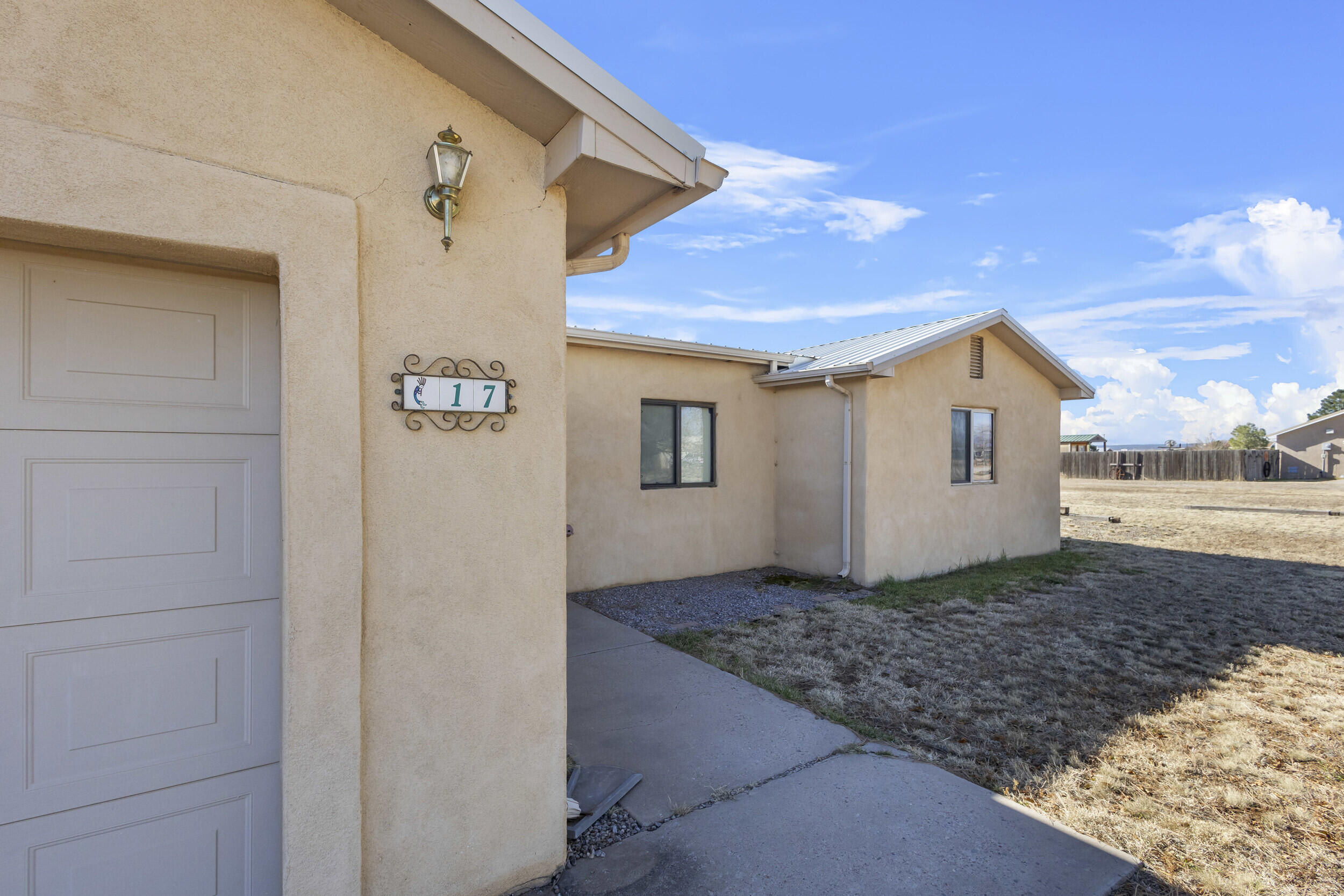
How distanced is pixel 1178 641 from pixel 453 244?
284 inches

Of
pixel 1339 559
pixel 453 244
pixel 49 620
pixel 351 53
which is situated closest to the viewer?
pixel 49 620

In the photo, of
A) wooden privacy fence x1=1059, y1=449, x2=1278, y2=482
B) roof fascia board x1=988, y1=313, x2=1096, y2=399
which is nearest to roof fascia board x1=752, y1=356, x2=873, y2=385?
roof fascia board x1=988, y1=313, x2=1096, y2=399

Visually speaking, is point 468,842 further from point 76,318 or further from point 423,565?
point 76,318

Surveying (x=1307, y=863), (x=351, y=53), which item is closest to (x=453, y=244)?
(x=351, y=53)

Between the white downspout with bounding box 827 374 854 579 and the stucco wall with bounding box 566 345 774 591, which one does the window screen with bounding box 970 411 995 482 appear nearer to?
the white downspout with bounding box 827 374 854 579

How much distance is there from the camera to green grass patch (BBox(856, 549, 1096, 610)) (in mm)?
7062

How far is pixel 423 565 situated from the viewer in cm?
213

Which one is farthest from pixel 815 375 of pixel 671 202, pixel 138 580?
pixel 138 580

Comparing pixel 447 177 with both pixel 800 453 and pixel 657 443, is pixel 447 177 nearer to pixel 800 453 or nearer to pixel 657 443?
pixel 657 443

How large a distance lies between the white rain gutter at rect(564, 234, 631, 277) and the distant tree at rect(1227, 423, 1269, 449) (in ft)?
190

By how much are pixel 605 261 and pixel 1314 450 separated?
47.5 meters

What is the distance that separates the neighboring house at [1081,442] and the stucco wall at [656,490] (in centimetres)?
3783

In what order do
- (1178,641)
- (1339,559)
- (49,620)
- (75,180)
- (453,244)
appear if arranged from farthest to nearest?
(1339,559), (1178,641), (453,244), (49,620), (75,180)

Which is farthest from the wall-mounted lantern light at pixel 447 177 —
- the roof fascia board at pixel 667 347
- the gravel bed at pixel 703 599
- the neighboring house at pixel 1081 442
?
the neighboring house at pixel 1081 442
